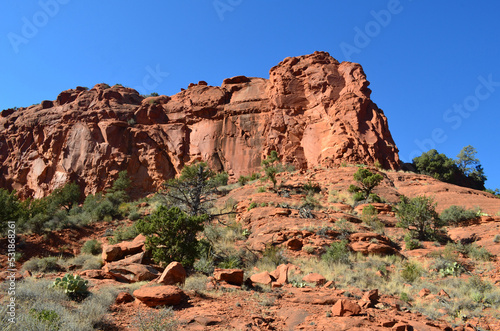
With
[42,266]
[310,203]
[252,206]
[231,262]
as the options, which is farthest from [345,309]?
[310,203]

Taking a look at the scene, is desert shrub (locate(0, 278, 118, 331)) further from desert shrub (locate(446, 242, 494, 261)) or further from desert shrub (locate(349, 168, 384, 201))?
desert shrub (locate(349, 168, 384, 201))

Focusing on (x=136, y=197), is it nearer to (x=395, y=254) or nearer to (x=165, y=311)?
(x=395, y=254)

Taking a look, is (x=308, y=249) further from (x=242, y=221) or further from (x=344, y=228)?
(x=242, y=221)

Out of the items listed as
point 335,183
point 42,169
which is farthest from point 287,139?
point 42,169

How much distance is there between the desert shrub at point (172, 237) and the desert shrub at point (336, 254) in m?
4.67

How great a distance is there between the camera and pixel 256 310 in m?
5.85

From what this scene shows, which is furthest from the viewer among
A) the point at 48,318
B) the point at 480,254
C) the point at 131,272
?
the point at 480,254

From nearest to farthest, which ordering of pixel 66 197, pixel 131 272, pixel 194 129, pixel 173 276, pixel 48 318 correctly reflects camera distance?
pixel 48 318
pixel 173 276
pixel 131 272
pixel 66 197
pixel 194 129

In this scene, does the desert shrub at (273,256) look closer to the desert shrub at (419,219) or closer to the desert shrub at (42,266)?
the desert shrub at (419,219)

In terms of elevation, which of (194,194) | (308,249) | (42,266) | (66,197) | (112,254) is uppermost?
(194,194)

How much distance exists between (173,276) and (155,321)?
2.54 metres

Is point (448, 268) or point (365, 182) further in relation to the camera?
point (365, 182)

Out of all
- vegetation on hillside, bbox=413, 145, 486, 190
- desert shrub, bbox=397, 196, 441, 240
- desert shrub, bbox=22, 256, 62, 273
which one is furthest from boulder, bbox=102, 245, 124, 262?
vegetation on hillside, bbox=413, 145, 486, 190

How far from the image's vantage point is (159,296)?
569 centimetres
